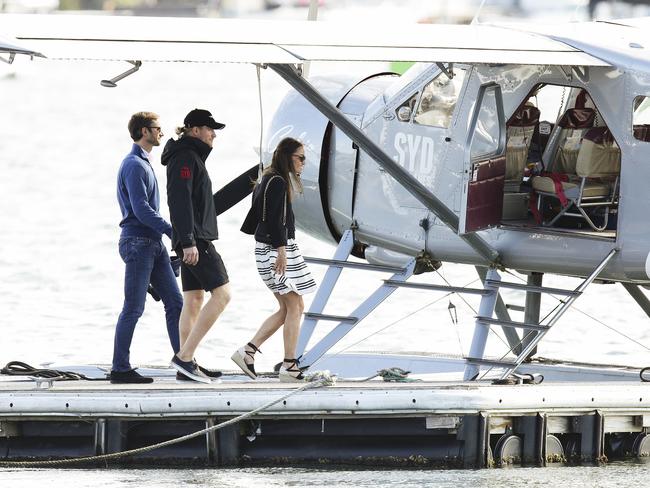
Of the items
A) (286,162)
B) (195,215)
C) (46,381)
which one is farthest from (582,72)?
(46,381)

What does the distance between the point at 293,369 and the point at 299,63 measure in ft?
7.64

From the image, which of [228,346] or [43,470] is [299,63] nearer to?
[43,470]

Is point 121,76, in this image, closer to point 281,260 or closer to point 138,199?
point 138,199

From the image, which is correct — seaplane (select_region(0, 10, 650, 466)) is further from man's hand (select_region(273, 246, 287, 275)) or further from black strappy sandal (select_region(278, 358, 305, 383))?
man's hand (select_region(273, 246, 287, 275))

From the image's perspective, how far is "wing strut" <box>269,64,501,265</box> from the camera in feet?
34.2

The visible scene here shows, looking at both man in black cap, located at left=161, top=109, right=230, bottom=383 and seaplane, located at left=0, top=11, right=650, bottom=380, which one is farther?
man in black cap, located at left=161, top=109, right=230, bottom=383

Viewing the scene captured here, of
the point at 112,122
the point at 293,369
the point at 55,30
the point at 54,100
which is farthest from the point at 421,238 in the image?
the point at 54,100

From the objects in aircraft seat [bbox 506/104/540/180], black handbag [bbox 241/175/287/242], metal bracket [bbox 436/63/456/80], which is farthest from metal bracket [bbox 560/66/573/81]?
black handbag [bbox 241/175/287/242]

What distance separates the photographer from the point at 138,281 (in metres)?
11.0

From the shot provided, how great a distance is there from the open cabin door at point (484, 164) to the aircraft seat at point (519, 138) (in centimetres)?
27

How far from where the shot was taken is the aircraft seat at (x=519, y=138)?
38.4 ft

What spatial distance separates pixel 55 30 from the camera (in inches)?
372

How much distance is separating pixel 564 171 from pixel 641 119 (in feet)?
3.11

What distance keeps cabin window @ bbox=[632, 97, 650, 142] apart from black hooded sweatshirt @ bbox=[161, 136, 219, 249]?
2.81 m
